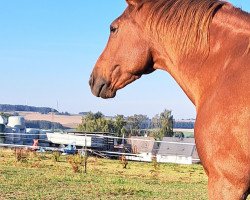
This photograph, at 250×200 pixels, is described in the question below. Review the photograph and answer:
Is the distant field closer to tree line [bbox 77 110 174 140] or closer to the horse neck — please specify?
tree line [bbox 77 110 174 140]

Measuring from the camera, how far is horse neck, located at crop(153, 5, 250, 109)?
2.63 metres

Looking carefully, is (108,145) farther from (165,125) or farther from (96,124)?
(165,125)

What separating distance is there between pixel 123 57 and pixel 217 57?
28.7 inches

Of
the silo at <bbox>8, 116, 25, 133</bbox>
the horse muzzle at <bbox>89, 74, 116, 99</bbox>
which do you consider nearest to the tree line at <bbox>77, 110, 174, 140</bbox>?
the silo at <bbox>8, 116, 25, 133</bbox>

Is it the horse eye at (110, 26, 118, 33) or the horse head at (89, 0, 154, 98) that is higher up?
the horse eye at (110, 26, 118, 33)

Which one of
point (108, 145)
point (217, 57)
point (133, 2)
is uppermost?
point (133, 2)

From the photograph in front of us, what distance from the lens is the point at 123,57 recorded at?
126 inches

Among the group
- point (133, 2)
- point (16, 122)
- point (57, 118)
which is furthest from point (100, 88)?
point (57, 118)

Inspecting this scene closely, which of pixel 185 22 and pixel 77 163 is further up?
pixel 185 22

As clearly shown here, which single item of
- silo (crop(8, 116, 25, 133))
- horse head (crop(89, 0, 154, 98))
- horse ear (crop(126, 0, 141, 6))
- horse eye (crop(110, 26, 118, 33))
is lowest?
horse head (crop(89, 0, 154, 98))

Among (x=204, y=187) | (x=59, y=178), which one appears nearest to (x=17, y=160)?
(x=59, y=178)

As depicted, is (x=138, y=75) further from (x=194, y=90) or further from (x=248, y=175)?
(x=248, y=175)

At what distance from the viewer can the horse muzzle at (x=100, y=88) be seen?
3.39 meters

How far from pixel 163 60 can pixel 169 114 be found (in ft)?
256
